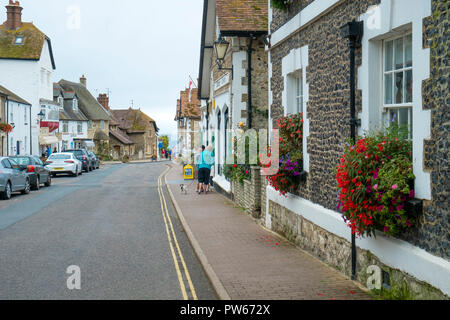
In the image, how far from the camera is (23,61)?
46.9 meters

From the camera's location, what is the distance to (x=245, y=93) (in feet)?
53.7

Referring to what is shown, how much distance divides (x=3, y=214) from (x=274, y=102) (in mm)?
8558

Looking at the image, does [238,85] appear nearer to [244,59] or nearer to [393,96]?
[244,59]

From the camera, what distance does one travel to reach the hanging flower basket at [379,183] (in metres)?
5.41

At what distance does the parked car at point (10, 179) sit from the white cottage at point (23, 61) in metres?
26.3

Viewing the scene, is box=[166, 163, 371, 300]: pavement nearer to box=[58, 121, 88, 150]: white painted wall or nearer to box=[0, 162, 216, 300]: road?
box=[0, 162, 216, 300]: road

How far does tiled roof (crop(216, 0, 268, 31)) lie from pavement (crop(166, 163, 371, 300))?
6328 millimetres

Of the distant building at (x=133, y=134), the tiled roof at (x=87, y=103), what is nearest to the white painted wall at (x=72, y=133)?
the tiled roof at (x=87, y=103)

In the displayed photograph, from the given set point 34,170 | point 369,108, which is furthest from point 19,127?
point 369,108

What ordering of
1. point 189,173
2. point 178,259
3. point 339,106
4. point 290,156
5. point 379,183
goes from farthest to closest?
1. point 189,173
2. point 290,156
3. point 178,259
4. point 339,106
5. point 379,183

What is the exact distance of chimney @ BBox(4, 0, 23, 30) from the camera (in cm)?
4869

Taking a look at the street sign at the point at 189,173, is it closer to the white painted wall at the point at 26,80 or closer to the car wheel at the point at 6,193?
the car wheel at the point at 6,193

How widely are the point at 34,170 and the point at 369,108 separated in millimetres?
19336
